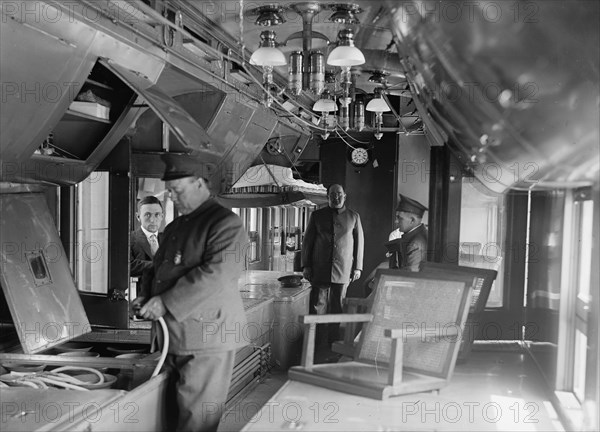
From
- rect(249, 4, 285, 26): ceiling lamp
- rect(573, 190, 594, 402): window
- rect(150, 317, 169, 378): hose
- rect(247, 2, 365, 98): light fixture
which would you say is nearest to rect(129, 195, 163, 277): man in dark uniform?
rect(247, 2, 365, 98): light fixture

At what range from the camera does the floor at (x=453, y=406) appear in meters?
3.21

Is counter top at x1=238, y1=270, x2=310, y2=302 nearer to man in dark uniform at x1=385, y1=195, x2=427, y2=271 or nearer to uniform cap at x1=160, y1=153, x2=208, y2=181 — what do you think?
man in dark uniform at x1=385, y1=195, x2=427, y2=271

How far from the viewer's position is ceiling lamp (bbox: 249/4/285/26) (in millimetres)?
4320

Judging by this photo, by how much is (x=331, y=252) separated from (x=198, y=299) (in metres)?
3.48

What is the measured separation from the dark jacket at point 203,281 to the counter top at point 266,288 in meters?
Answer: 2.07

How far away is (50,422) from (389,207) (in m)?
8.14

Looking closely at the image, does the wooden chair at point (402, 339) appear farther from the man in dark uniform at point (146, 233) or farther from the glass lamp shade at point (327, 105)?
the man in dark uniform at point (146, 233)

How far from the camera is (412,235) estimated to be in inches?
211

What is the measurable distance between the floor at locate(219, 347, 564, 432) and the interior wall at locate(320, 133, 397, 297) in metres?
6.38

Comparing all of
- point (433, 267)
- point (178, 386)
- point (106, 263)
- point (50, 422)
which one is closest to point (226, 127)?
point (106, 263)

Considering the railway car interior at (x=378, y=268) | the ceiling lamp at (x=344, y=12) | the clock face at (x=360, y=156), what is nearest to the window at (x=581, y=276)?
the railway car interior at (x=378, y=268)

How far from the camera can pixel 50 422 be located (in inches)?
109

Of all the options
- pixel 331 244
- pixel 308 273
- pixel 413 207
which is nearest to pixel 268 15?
pixel 413 207

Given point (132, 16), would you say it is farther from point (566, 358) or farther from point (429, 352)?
point (566, 358)
